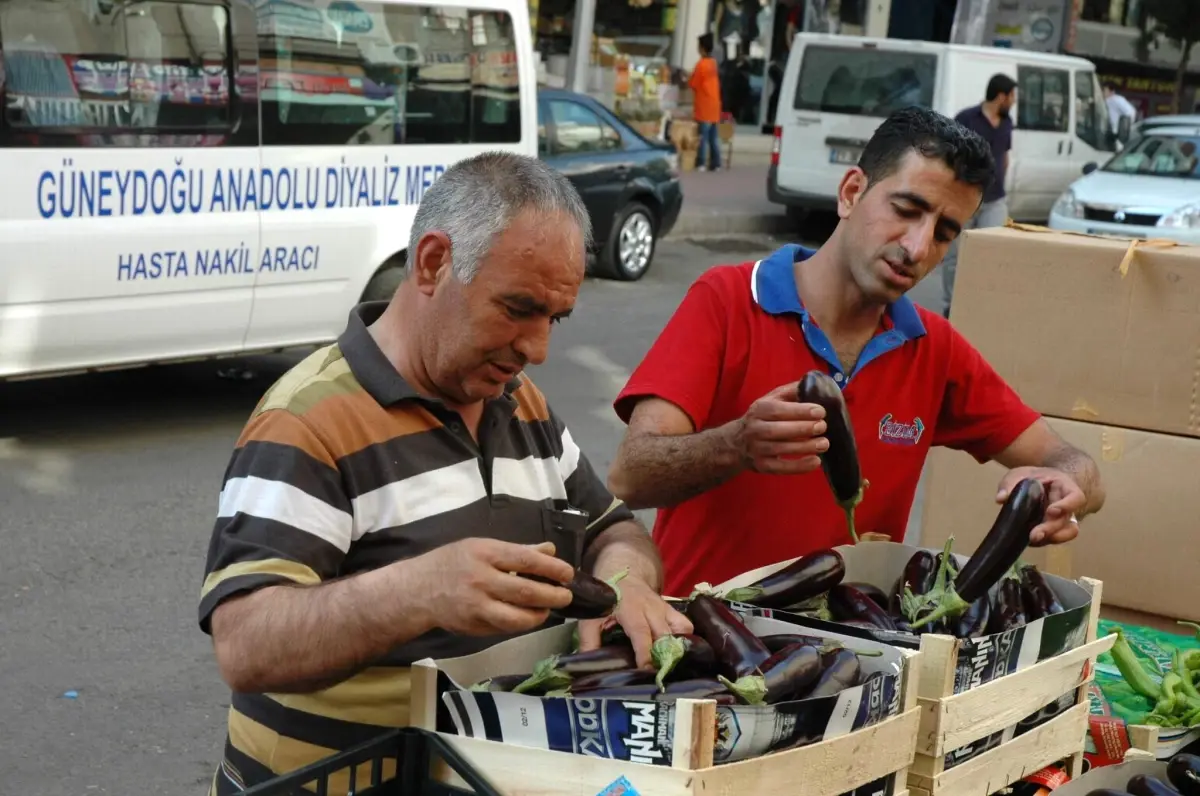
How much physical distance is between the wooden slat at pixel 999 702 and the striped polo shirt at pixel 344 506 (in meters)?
0.73

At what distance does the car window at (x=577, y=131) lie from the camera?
46.0ft

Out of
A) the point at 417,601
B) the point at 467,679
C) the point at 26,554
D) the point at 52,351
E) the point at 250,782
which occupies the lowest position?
A: the point at 26,554

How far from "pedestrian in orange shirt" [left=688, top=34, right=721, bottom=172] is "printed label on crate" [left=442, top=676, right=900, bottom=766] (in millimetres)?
20127

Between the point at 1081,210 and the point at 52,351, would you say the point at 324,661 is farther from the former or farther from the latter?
the point at 1081,210

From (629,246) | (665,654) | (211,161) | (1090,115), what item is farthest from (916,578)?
Answer: (1090,115)

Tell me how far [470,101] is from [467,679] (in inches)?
323

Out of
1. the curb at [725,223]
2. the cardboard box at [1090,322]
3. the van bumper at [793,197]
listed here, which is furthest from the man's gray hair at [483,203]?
the van bumper at [793,197]

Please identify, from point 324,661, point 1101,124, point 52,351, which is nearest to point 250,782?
point 324,661

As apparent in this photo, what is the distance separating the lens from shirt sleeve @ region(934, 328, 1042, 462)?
11.4 feet

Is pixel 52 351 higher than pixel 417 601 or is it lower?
lower

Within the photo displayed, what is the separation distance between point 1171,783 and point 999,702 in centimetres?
56

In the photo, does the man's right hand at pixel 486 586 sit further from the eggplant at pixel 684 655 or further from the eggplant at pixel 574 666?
the eggplant at pixel 684 655

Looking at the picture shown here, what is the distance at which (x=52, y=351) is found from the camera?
8.03 metres

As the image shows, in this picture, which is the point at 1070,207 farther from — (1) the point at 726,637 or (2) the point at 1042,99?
(1) the point at 726,637
